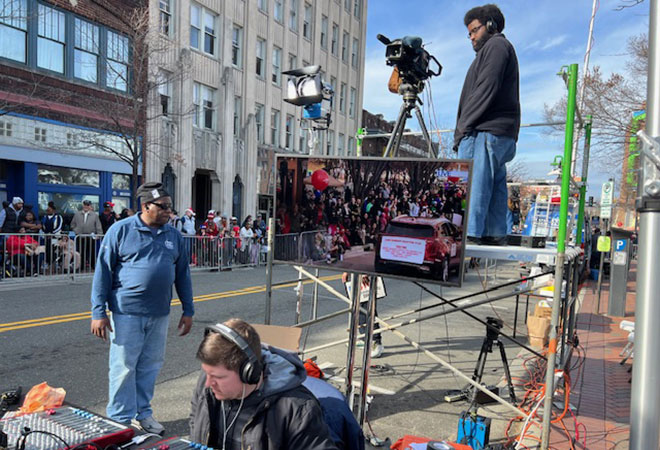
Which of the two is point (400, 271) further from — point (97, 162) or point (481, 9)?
point (97, 162)

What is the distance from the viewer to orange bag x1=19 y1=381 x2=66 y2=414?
96.7 inches

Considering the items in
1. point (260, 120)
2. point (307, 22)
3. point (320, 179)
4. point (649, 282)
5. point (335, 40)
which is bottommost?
point (649, 282)

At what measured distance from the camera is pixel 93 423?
7.04 ft

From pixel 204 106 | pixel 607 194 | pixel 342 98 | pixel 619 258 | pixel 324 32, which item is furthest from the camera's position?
pixel 342 98

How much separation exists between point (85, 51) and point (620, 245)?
716 inches

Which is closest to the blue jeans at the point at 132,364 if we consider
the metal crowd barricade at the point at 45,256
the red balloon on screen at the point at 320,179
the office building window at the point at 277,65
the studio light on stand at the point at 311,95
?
the red balloon on screen at the point at 320,179

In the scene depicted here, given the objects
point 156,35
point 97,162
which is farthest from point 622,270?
point 97,162

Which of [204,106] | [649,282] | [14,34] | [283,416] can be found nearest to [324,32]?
[204,106]

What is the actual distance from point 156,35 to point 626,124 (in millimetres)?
16129

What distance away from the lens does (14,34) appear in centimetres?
1423

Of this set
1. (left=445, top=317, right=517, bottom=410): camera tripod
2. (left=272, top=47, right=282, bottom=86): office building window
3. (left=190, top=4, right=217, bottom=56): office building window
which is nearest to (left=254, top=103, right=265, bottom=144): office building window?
(left=272, top=47, right=282, bottom=86): office building window

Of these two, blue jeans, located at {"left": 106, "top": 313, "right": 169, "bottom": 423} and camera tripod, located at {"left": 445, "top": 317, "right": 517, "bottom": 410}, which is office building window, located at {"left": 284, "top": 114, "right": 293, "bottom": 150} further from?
blue jeans, located at {"left": 106, "top": 313, "right": 169, "bottom": 423}

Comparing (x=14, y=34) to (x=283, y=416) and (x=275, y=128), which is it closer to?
(x=275, y=128)

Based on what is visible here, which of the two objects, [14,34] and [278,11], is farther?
[278,11]
